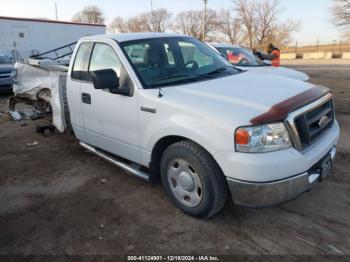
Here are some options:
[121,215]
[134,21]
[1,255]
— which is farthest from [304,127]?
[134,21]

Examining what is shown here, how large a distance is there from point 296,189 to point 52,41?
23185mm

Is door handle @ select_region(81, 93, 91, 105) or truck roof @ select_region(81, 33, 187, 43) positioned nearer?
truck roof @ select_region(81, 33, 187, 43)

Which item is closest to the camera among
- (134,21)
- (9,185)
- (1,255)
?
(1,255)

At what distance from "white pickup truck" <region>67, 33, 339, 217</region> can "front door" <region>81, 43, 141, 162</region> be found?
13mm

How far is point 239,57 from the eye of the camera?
329 inches

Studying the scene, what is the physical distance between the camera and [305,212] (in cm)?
352

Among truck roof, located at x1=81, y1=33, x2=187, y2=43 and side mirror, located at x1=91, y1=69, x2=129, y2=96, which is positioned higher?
truck roof, located at x1=81, y1=33, x2=187, y2=43

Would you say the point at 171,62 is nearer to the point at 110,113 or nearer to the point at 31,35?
the point at 110,113

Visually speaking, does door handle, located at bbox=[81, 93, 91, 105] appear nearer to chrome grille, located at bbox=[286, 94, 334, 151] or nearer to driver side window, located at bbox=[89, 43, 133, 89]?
driver side window, located at bbox=[89, 43, 133, 89]

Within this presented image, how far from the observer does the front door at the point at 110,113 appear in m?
3.79

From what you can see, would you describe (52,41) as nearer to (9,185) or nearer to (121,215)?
(9,185)

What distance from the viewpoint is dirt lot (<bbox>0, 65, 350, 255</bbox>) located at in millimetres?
3064

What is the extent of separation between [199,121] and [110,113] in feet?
4.80

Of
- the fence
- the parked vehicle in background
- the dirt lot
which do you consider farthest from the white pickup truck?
the fence
